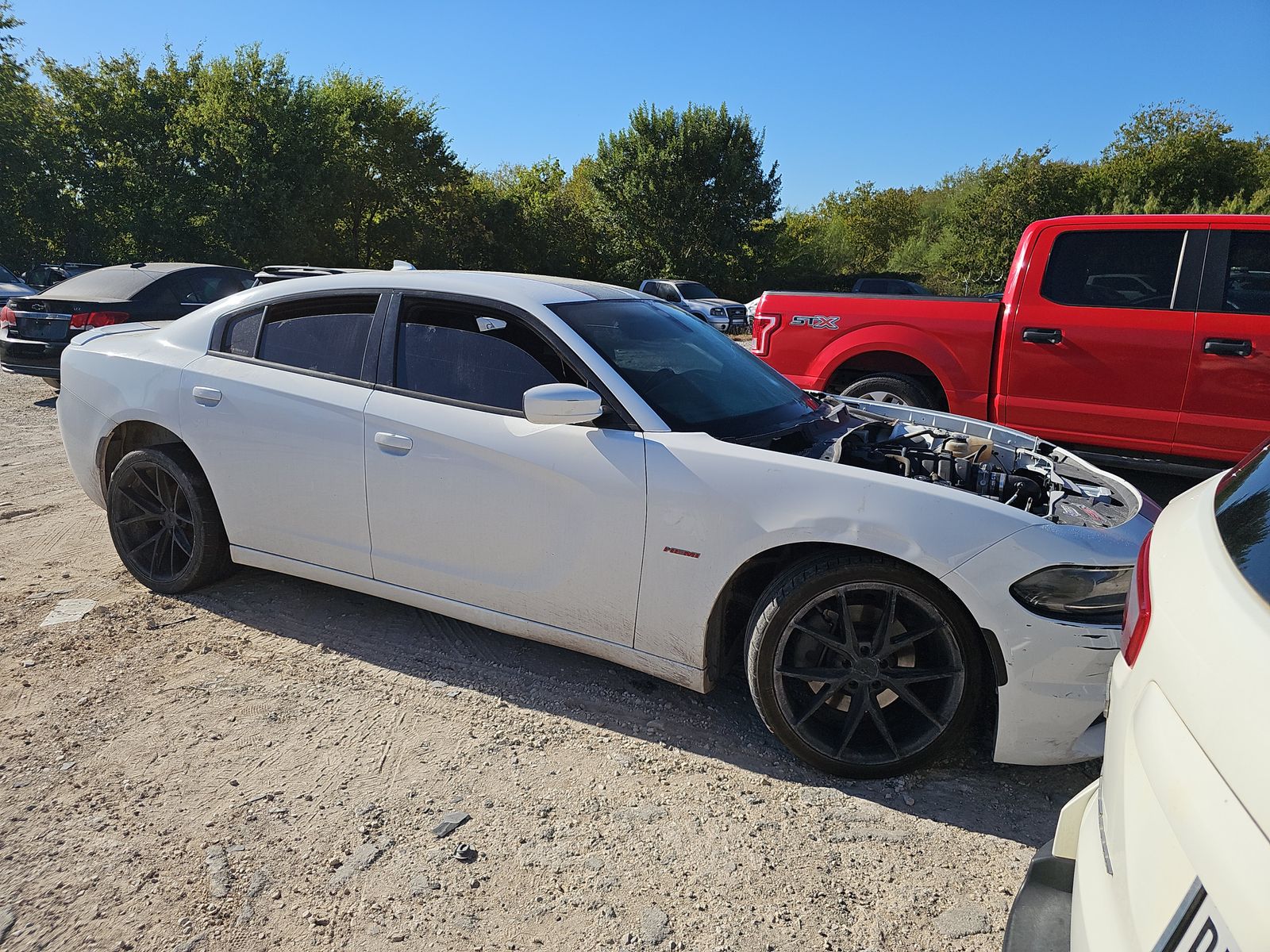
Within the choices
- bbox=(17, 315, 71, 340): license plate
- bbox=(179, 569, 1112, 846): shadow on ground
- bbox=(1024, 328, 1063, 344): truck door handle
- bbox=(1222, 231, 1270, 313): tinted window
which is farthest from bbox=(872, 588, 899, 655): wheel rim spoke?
bbox=(17, 315, 71, 340): license plate

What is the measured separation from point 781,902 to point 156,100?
110 ft

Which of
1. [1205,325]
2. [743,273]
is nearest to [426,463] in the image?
[1205,325]

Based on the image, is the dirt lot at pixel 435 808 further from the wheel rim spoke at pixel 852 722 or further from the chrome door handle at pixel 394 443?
the chrome door handle at pixel 394 443

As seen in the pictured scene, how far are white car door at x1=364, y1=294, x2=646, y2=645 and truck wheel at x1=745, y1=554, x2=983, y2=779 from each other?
0.55 meters

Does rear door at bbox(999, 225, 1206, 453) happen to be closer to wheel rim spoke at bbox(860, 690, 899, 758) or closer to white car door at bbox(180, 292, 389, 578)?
wheel rim spoke at bbox(860, 690, 899, 758)

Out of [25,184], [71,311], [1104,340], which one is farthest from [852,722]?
[25,184]

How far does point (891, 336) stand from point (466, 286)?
3.83m

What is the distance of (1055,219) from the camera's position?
239 inches

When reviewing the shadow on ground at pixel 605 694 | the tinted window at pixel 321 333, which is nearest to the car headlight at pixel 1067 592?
the shadow on ground at pixel 605 694

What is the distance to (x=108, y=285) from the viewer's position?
31.9 feet

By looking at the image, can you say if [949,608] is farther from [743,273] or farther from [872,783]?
[743,273]

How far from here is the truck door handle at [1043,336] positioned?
18.8ft

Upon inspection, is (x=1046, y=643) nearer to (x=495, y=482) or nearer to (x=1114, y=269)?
(x=495, y=482)

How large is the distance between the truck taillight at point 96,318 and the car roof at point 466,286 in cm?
649
